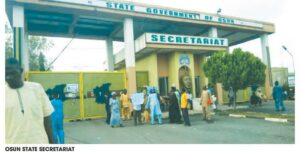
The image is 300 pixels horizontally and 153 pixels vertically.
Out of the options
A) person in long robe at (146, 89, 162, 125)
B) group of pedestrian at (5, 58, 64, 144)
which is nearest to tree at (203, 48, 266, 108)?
person in long robe at (146, 89, 162, 125)

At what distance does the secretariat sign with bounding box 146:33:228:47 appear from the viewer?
13.1m

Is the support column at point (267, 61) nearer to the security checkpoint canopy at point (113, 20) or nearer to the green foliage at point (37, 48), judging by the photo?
the security checkpoint canopy at point (113, 20)

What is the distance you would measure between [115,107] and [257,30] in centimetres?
1135

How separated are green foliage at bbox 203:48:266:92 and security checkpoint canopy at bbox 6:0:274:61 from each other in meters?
2.42

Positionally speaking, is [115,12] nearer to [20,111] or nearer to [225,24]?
[225,24]

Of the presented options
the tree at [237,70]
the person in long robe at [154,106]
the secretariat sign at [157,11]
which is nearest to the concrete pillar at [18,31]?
the secretariat sign at [157,11]

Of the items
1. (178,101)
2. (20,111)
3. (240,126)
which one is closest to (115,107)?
(178,101)

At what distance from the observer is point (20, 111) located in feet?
8.23

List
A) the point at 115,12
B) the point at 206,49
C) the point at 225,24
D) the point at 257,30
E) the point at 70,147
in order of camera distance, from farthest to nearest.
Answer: the point at 257,30, the point at 225,24, the point at 206,49, the point at 115,12, the point at 70,147

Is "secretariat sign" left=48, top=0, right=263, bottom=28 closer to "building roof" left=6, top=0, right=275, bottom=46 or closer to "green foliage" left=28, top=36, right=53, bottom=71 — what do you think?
"building roof" left=6, top=0, right=275, bottom=46

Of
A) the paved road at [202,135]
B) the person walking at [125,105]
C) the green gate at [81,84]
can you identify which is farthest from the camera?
the green gate at [81,84]

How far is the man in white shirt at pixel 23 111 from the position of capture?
2.51m

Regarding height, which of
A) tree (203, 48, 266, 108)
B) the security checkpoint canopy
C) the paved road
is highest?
the security checkpoint canopy

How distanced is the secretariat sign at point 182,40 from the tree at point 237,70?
2.22 m
